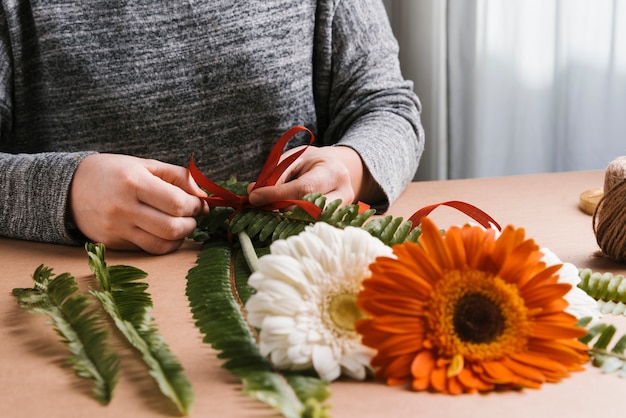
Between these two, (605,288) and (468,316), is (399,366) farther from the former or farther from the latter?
(605,288)

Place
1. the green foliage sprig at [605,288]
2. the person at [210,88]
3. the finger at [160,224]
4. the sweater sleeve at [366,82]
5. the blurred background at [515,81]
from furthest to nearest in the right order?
the blurred background at [515,81] < the sweater sleeve at [366,82] < the person at [210,88] < the finger at [160,224] < the green foliage sprig at [605,288]

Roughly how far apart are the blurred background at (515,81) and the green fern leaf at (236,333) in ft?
3.35

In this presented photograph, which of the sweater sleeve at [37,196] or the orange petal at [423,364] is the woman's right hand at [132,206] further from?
the orange petal at [423,364]

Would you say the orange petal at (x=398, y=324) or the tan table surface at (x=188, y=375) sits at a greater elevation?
the orange petal at (x=398, y=324)

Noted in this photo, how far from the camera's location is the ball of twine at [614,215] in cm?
73

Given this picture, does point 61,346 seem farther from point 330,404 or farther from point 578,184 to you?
point 578,184

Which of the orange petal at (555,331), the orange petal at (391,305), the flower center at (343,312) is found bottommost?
the orange petal at (555,331)

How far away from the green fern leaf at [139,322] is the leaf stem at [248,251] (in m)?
0.10

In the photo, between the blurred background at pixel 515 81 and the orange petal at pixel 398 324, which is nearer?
the orange petal at pixel 398 324

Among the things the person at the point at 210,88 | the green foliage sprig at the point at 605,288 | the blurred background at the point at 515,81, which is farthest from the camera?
the blurred background at the point at 515,81

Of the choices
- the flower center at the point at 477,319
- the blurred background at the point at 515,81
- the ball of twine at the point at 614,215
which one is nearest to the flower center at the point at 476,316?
the flower center at the point at 477,319

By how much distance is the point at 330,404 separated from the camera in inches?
18.5

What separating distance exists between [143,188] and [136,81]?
1.12 feet

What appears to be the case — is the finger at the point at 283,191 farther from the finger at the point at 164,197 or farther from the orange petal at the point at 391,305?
the orange petal at the point at 391,305
